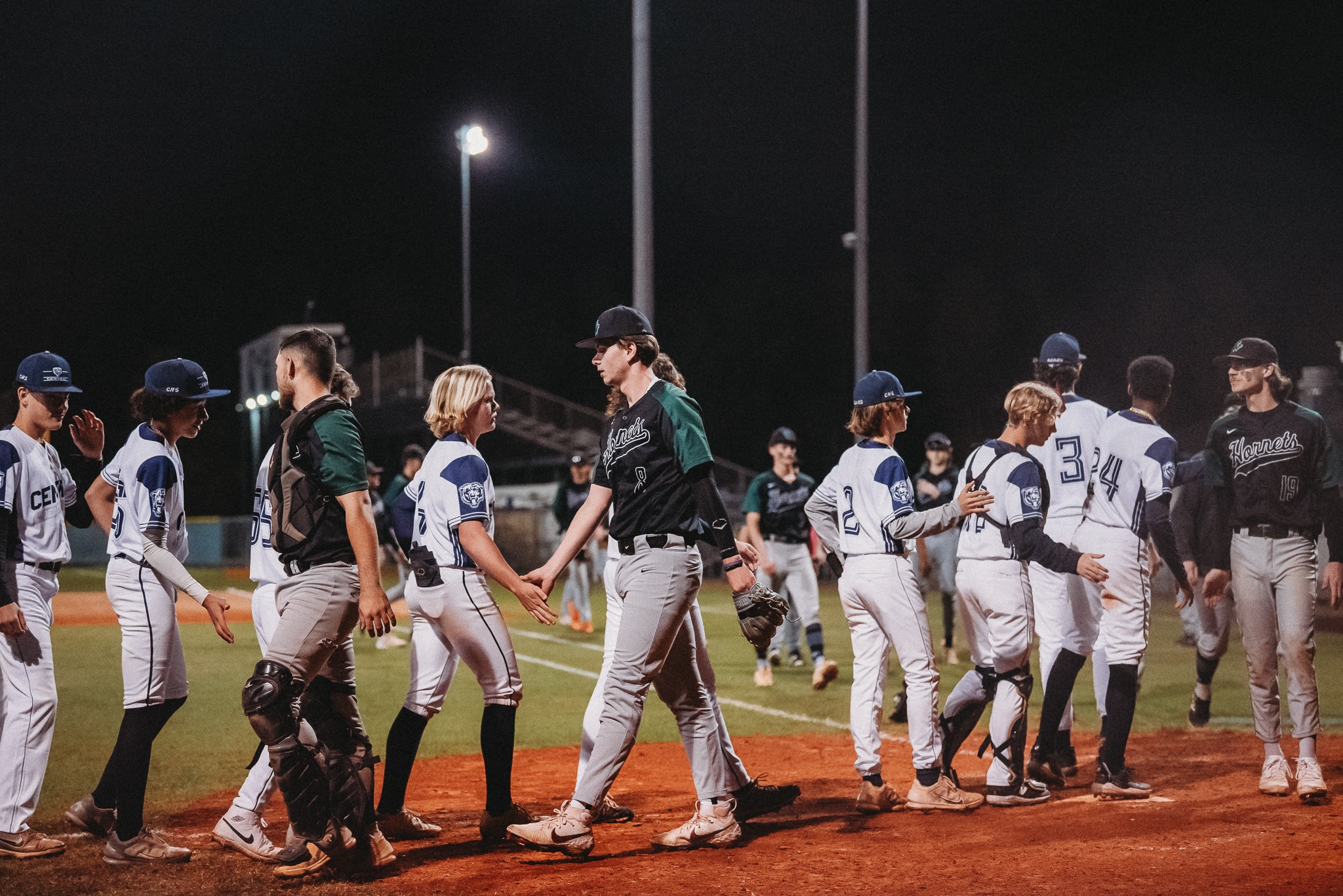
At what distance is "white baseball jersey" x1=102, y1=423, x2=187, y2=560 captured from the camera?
5.45 m

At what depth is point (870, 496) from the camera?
6.33 metres

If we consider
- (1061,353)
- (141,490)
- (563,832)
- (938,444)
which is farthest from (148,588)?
(938,444)

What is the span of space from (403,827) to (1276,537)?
4.87 m

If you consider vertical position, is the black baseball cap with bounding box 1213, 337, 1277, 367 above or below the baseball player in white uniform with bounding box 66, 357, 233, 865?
above

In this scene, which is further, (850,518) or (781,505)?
(781,505)

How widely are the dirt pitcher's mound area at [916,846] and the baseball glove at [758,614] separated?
1.01 m

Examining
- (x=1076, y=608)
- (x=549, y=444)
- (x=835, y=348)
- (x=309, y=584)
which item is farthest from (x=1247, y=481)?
(x=835, y=348)

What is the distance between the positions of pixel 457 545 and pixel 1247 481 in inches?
171

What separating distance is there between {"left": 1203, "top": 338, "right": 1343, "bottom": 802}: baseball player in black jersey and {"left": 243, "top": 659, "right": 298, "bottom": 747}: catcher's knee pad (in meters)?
4.98

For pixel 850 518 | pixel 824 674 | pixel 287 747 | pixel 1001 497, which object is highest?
pixel 1001 497

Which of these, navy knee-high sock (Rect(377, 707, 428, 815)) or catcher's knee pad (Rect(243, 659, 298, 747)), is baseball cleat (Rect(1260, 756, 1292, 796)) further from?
catcher's knee pad (Rect(243, 659, 298, 747))

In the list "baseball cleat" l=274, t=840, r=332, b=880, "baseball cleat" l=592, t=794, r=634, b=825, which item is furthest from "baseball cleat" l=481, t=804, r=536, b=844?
"baseball cleat" l=274, t=840, r=332, b=880

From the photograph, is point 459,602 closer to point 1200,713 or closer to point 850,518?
point 850,518

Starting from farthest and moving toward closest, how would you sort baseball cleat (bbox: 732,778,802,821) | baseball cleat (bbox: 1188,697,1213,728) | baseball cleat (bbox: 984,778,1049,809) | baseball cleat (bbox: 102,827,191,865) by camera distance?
baseball cleat (bbox: 1188,697,1213,728), baseball cleat (bbox: 984,778,1049,809), baseball cleat (bbox: 732,778,802,821), baseball cleat (bbox: 102,827,191,865)
